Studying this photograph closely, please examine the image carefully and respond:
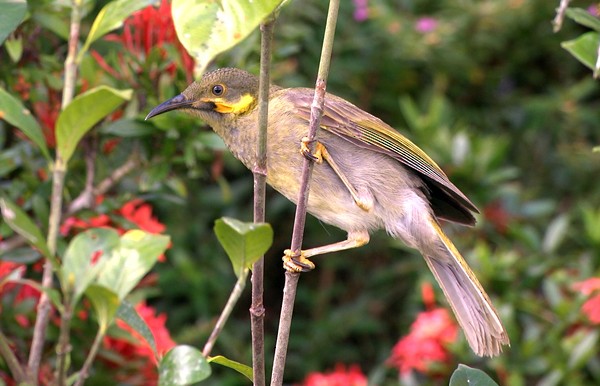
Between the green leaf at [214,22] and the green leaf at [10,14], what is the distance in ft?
2.46

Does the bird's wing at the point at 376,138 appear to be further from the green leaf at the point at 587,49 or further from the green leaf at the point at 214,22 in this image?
the green leaf at the point at 214,22

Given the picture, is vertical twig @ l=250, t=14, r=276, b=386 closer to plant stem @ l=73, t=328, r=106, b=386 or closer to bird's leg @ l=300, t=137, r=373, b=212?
plant stem @ l=73, t=328, r=106, b=386

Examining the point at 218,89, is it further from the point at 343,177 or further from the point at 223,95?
the point at 343,177

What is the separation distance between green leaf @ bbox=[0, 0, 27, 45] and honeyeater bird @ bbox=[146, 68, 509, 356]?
98 centimetres

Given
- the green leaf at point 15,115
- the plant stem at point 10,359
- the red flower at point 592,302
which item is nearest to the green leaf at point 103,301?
the plant stem at point 10,359

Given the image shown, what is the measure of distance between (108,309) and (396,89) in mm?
3980

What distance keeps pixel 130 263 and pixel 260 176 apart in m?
0.37

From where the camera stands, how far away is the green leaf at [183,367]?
219 centimetres

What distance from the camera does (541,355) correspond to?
443cm

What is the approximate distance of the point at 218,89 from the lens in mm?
3602

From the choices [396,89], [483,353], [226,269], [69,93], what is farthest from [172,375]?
[396,89]

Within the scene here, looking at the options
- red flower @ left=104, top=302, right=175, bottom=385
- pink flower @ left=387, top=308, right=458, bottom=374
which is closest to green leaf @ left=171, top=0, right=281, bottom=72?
red flower @ left=104, top=302, right=175, bottom=385

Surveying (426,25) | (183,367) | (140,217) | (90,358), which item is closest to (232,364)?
(183,367)

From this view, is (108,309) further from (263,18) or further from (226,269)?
(226,269)
